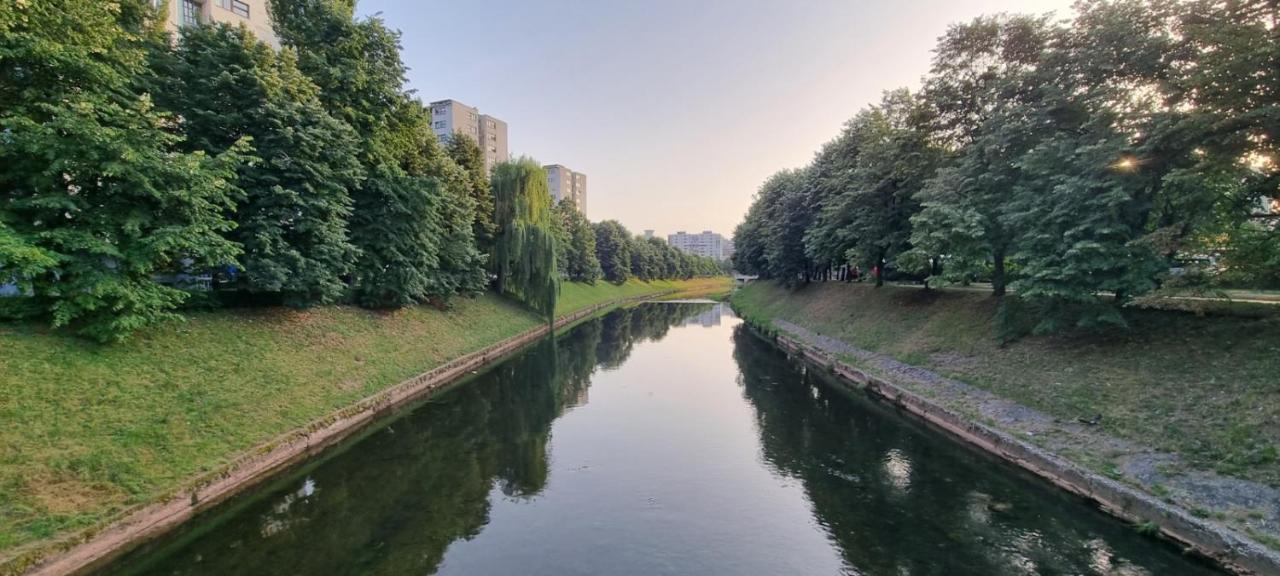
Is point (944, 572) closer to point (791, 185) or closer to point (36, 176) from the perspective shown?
point (36, 176)

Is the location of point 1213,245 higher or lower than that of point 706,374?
higher

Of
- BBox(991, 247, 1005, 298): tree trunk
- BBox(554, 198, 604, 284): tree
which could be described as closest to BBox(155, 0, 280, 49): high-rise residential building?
BBox(554, 198, 604, 284): tree

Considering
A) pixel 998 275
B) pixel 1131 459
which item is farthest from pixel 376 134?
pixel 998 275

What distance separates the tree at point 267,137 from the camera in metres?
16.1

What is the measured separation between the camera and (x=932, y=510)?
9.93 metres

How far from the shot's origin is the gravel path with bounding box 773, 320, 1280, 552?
8060 millimetres

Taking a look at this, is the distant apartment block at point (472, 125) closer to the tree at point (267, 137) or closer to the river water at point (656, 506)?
the tree at point (267, 137)

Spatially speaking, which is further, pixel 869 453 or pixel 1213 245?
pixel 869 453

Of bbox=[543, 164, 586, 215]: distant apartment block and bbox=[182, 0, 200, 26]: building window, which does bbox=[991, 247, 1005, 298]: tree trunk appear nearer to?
bbox=[182, 0, 200, 26]: building window

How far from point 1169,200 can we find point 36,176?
2662 centimetres

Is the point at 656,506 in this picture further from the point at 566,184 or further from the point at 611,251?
the point at 566,184

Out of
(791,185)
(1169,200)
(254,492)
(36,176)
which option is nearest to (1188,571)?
(1169,200)

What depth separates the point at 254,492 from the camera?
10.6m

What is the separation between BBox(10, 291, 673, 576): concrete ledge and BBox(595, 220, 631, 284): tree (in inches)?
2312
